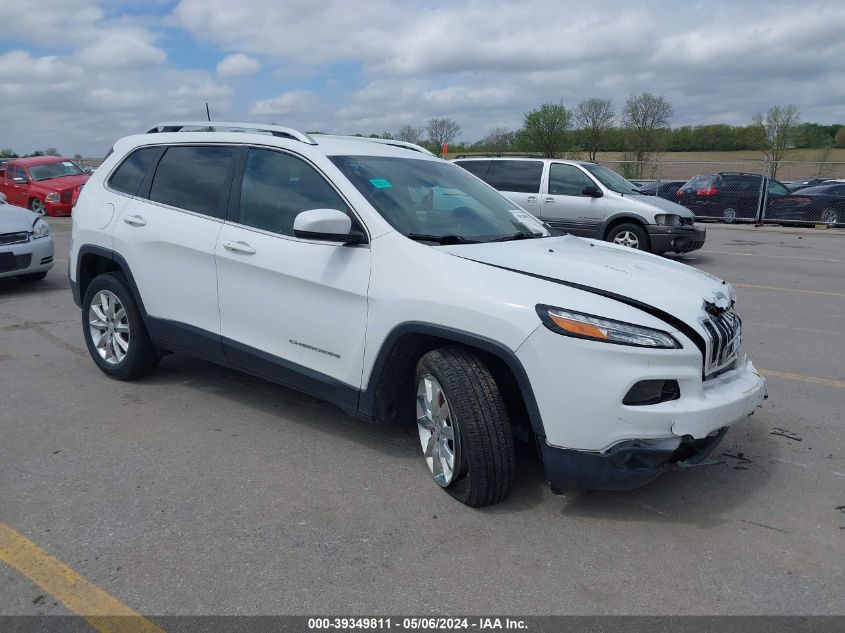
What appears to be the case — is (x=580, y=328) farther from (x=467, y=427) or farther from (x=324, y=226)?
(x=324, y=226)

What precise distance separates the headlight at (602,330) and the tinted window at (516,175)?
32.9ft

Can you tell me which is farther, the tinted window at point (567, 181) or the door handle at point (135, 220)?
the tinted window at point (567, 181)

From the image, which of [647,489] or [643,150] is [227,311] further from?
[643,150]

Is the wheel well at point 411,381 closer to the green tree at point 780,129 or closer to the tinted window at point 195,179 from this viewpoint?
the tinted window at point 195,179

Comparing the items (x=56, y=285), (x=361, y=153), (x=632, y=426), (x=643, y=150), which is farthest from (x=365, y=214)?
(x=643, y=150)

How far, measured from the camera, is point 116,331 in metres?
5.48

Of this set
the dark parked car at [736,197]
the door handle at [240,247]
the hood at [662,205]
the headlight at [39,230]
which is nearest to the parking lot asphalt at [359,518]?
the door handle at [240,247]

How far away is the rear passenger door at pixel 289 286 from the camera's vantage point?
3916mm

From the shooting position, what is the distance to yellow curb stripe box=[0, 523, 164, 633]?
8.98 ft

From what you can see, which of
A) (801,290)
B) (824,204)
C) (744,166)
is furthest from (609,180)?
(744,166)

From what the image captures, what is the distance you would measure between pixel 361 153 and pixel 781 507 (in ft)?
9.82

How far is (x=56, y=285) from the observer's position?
403 inches

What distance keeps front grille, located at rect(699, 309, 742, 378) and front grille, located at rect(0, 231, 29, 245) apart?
8.86m

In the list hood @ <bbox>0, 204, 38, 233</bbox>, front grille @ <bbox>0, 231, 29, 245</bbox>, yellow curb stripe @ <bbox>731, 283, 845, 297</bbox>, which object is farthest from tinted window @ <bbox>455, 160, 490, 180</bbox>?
front grille @ <bbox>0, 231, 29, 245</bbox>
